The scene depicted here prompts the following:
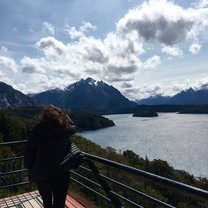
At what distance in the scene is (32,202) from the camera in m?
6.33

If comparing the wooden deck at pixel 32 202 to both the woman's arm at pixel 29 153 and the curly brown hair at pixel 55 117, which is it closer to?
the woman's arm at pixel 29 153

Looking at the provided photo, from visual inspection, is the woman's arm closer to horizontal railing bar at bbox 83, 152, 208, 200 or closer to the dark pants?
the dark pants

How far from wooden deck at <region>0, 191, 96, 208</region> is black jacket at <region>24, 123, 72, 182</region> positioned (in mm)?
2319

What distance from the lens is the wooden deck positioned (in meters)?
6.07

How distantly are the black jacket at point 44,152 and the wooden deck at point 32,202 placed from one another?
2319mm

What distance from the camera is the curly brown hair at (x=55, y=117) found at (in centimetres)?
382

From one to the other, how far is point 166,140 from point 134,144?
9726 mm

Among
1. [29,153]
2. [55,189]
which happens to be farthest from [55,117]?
[55,189]

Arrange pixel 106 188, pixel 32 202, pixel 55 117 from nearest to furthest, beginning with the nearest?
1. pixel 55 117
2. pixel 106 188
3. pixel 32 202

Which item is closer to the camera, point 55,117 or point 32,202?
point 55,117

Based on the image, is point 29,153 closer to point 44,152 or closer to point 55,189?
point 44,152

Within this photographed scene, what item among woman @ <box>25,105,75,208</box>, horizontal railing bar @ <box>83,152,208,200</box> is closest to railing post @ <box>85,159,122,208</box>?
horizontal railing bar @ <box>83,152,208,200</box>

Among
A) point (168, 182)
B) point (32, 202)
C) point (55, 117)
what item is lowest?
point (32, 202)

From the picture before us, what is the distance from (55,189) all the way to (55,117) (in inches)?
36.0
